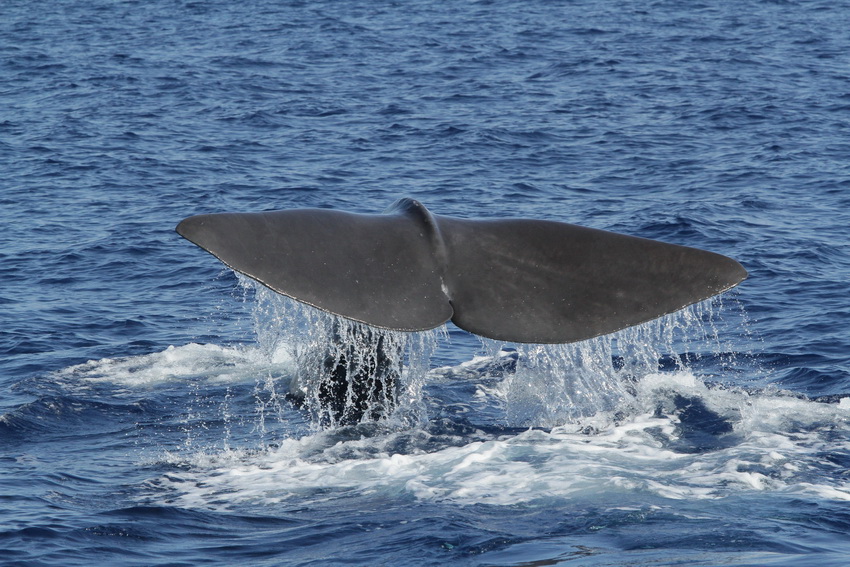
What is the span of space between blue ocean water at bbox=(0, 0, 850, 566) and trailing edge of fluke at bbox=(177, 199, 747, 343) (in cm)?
146

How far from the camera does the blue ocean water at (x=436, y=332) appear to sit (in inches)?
289

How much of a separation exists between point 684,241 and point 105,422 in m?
8.94

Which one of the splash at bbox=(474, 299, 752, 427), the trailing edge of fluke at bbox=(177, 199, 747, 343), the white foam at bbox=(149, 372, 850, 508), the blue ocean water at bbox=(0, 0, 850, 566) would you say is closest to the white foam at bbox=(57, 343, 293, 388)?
the blue ocean water at bbox=(0, 0, 850, 566)

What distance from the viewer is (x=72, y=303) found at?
1384 cm

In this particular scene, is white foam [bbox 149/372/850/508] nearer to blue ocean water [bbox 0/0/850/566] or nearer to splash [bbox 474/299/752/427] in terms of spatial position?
blue ocean water [bbox 0/0/850/566]

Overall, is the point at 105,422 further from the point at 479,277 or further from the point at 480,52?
the point at 480,52

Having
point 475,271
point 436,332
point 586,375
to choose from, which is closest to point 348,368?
point 475,271

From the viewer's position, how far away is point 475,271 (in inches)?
248

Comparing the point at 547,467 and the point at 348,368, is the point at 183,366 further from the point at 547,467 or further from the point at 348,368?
the point at 547,467

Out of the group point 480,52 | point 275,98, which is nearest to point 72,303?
point 275,98

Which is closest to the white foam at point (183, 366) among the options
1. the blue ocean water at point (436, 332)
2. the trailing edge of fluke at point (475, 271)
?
the blue ocean water at point (436, 332)

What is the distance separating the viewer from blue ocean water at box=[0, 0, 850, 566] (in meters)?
7.35

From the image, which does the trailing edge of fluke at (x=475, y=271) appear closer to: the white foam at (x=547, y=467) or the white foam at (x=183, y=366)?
the white foam at (x=547, y=467)

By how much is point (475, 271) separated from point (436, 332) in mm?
5088
